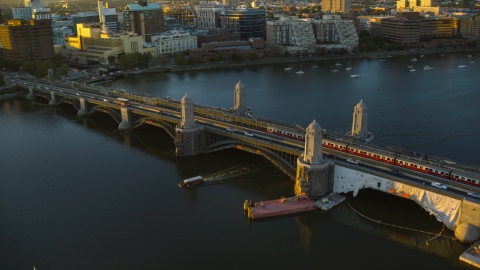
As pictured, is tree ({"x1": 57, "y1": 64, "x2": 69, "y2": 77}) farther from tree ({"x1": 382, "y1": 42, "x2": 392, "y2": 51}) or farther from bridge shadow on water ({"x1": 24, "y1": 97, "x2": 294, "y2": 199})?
tree ({"x1": 382, "y1": 42, "x2": 392, "y2": 51})

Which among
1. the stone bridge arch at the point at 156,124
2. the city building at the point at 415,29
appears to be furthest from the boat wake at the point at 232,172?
the city building at the point at 415,29

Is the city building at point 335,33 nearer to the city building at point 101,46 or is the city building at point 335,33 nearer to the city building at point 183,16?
the city building at point 101,46

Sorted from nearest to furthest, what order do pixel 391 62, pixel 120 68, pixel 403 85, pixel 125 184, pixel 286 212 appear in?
1. pixel 286 212
2. pixel 125 184
3. pixel 403 85
4. pixel 120 68
5. pixel 391 62

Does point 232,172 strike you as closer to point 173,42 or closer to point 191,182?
point 191,182

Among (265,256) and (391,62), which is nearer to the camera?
(265,256)

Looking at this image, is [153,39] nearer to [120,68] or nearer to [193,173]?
[120,68]

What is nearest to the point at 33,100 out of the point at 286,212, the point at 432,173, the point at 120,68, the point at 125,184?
the point at 120,68

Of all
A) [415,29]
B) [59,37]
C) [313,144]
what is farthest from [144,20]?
[313,144]
